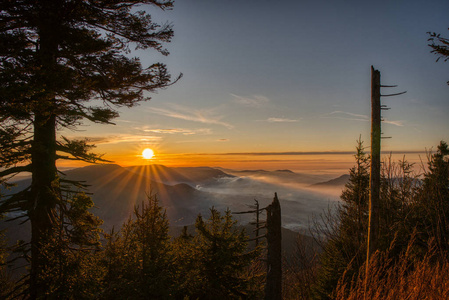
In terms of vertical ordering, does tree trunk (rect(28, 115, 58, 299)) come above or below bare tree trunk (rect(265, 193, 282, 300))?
above

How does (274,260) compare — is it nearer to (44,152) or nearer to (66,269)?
(66,269)

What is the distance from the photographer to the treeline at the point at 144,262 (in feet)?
20.8

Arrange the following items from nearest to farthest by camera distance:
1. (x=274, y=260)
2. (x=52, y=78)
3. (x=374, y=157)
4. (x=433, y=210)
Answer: (x=52, y=78) < (x=374, y=157) < (x=274, y=260) < (x=433, y=210)

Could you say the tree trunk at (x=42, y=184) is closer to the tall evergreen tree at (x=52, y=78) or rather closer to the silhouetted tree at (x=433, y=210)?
the tall evergreen tree at (x=52, y=78)

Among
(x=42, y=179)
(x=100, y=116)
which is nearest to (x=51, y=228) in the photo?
(x=42, y=179)

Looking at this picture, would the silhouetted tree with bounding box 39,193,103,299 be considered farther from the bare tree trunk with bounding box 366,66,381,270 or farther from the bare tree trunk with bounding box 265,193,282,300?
the bare tree trunk with bounding box 366,66,381,270

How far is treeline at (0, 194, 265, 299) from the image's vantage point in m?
6.33

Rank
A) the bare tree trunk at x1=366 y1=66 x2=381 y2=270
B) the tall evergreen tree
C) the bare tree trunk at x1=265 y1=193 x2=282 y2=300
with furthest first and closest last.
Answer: the bare tree trunk at x1=265 y1=193 x2=282 y2=300
the bare tree trunk at x1=366 y1=66 x2=381 y2=270
the tall evergreen tree

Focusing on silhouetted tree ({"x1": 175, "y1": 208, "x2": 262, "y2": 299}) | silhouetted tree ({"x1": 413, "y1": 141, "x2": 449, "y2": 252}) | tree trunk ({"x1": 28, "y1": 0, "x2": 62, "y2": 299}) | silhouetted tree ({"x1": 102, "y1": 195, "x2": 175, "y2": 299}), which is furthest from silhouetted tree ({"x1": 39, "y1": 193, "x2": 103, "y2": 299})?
silhouetted tree ({"x1": 413, "y1": 141, "x2": 449, "y2": 252})

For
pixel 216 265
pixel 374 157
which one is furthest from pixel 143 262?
pixel 374 157

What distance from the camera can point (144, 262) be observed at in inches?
264

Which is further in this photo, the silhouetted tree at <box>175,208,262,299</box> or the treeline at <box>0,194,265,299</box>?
the silhouetted tree at <box>175,208,262,299</box>

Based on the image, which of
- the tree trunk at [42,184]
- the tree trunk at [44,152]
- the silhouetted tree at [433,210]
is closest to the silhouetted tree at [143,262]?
the tree trunk at [44,152]

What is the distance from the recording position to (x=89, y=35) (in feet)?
25.3
